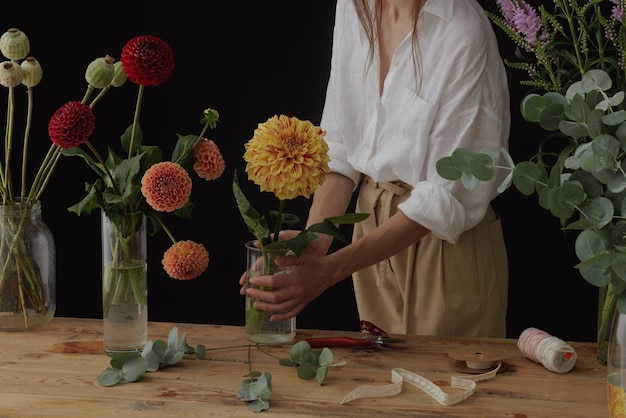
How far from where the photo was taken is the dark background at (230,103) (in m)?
3.60

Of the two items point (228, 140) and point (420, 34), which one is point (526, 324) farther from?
point (420, 34)

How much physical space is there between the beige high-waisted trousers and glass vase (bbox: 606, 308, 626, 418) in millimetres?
1007

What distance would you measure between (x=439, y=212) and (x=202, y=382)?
0.77m

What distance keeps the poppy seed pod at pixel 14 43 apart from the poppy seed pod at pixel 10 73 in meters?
0.02

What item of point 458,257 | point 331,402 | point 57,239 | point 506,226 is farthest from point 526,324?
point 331,402

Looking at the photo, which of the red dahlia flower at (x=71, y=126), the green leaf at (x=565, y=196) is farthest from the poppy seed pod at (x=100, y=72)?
the green leaf at (x=565, y=196)

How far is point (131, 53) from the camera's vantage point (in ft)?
5.77

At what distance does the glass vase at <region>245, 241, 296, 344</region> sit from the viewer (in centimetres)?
194

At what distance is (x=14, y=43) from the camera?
6.30 feet

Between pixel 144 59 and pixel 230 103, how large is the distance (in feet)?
6.41

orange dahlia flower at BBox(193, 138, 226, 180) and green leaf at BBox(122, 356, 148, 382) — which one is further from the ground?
orange dahlia flower at BBox(193, 138, 226, 180)

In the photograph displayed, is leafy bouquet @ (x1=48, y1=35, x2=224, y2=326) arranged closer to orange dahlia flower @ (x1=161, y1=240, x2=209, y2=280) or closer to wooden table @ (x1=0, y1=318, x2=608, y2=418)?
orange dahlia flower @ (x1=161, y1=240, x2=209, y2=280)

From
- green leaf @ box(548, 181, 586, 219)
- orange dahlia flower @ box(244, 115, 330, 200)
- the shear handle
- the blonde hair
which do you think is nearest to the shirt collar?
the blonde hair

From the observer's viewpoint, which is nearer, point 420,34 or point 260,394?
point 260,394
